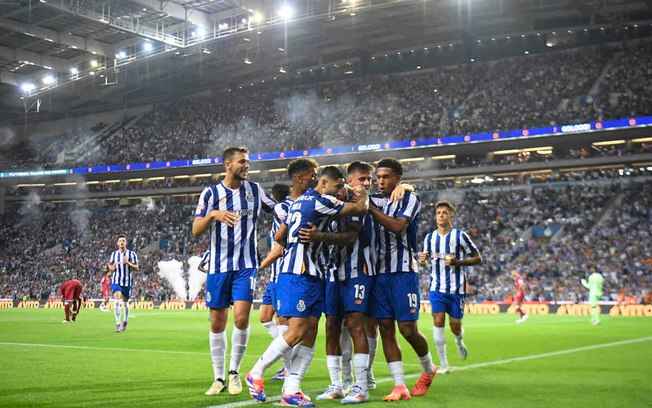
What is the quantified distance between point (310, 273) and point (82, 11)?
115 feet

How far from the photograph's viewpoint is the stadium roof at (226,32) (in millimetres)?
39688

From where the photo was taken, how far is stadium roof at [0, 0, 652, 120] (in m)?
39.7

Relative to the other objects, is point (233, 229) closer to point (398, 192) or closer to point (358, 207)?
point (358, 207)

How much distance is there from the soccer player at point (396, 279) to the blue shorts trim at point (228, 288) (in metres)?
1.49

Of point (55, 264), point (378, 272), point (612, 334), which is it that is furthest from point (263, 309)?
point (55, 264)

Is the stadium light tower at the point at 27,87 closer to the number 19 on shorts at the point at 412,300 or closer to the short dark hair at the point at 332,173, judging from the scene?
the short dark hair at the point at 332,173

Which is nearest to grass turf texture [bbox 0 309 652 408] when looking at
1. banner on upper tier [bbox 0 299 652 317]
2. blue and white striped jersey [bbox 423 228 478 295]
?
blue and white striped jersey [bbox 423 228 478 295]

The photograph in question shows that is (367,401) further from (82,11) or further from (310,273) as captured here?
(82,11)

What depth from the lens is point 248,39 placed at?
44781mm

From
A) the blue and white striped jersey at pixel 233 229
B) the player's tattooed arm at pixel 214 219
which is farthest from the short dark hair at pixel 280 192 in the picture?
the player's tattooed arm at pixel 214 219

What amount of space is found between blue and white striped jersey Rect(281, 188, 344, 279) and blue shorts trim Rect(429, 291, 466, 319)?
4044 millimetres

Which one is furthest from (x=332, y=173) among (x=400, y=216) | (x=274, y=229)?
(x=274, y=229)

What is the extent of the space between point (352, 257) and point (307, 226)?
2.35 feet

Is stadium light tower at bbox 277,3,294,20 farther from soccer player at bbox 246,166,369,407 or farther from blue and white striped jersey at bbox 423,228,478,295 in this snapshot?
soccer player at bbox 246,166,369,407
